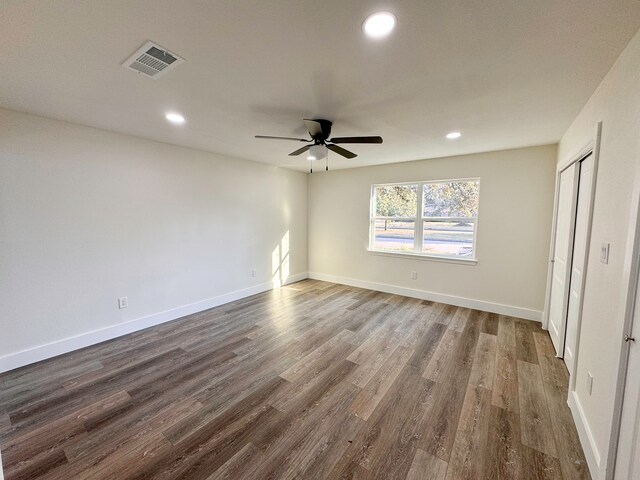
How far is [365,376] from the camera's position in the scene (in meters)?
2.45

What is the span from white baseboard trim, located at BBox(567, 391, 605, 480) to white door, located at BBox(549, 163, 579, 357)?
996mm

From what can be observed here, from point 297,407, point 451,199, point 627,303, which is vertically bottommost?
point 297,407

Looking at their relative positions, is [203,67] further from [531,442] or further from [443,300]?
[443,300]

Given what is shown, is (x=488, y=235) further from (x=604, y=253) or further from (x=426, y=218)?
(x=604, y=253)

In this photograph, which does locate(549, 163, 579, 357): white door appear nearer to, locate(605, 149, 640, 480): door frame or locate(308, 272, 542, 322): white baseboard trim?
locate(308, 272, 542, 322): white baseboard trim

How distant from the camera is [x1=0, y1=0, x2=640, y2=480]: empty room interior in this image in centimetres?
140

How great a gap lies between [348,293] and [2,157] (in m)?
4.64

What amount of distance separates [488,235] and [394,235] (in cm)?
151

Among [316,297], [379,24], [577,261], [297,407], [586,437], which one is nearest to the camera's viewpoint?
[379,24]

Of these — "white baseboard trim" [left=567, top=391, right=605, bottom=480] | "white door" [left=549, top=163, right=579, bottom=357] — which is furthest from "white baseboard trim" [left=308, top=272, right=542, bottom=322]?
"white baseboard trim" [left=567, top=391, right=605, bottom=480]

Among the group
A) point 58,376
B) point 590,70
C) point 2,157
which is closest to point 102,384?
point 58,376

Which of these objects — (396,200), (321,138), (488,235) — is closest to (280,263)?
(396,200)

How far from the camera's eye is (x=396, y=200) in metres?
4.93

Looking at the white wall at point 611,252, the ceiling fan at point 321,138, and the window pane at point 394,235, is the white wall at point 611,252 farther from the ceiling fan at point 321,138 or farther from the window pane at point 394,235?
the window pane at point 394,235
